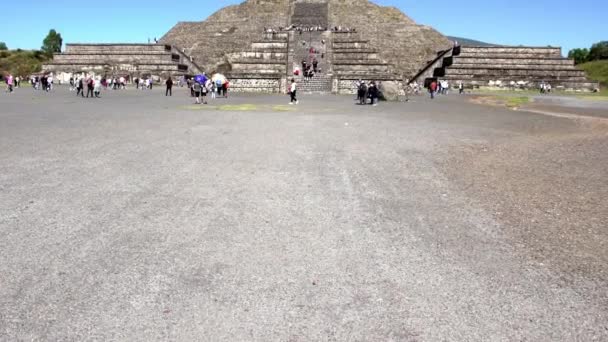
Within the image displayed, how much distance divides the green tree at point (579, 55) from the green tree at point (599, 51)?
193 centimetres

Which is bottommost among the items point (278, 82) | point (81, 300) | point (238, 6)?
point (81, 300)

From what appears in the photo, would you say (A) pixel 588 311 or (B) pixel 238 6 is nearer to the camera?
(A) pixel 588 311

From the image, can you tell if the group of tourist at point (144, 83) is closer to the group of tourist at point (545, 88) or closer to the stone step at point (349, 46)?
the stone step at point (349, 46)

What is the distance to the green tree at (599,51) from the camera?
272 ft

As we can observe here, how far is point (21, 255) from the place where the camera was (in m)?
4.21

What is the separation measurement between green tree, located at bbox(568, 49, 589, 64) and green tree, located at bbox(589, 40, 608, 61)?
1.93 meters

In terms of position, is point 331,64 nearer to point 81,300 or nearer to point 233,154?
point 233,154

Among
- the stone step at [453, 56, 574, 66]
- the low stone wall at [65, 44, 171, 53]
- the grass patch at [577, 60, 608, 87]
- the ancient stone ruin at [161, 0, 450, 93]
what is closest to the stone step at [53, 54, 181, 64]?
the low stone wall at [65, 44, 171, 53]

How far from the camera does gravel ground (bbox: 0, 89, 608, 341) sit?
3.27 m

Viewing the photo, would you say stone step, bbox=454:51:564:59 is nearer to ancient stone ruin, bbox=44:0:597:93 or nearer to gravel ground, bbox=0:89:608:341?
ancient stone ruin, bbox=44:0:597:93

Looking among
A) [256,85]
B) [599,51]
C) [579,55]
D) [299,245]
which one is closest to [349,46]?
[256,85]

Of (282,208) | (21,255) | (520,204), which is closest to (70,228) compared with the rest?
(21,255)

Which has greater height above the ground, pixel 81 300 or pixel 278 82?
pixel 278 82

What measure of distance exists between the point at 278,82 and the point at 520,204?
31534mm
